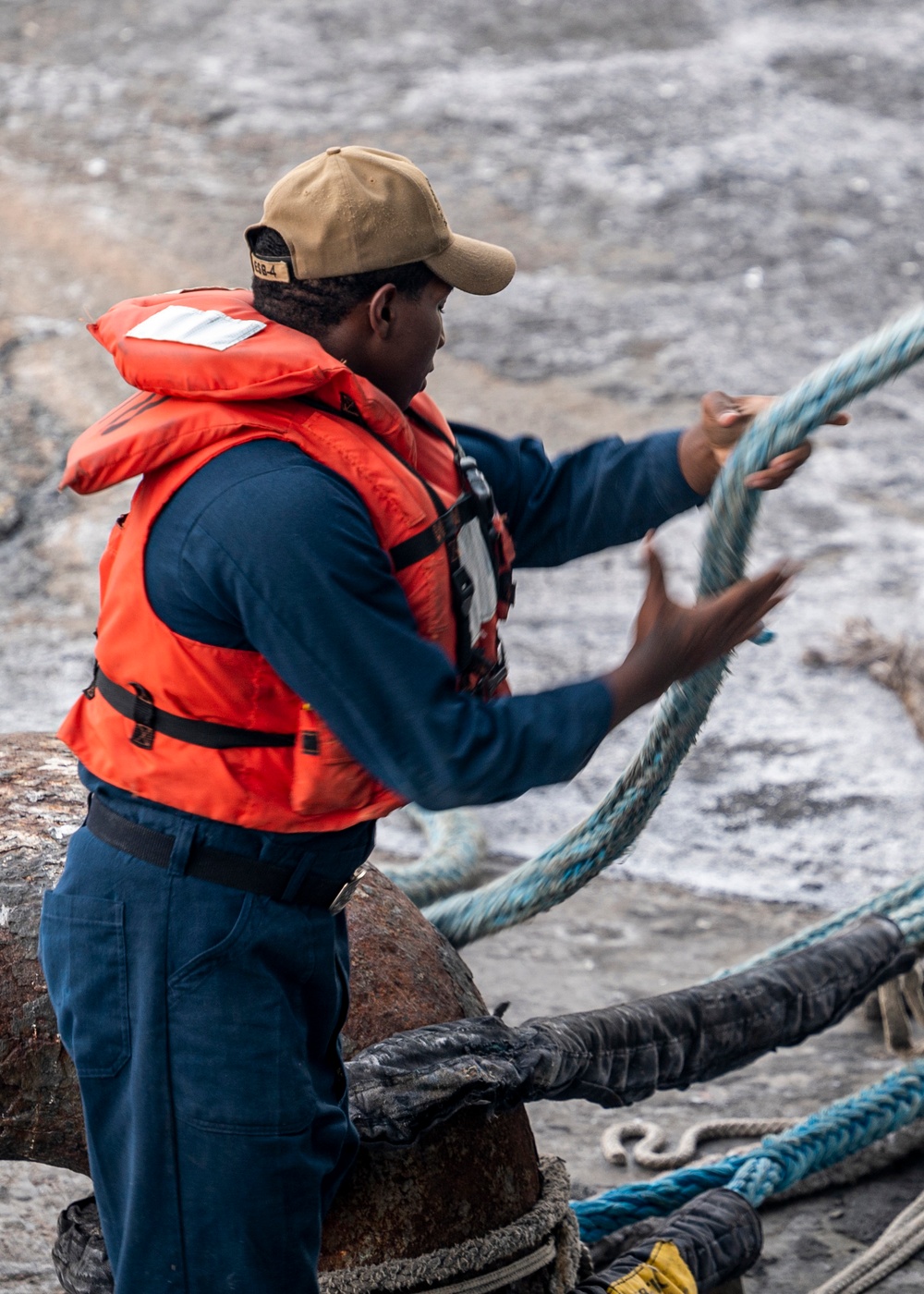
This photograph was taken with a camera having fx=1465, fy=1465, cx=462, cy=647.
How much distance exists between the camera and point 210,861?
1615mm

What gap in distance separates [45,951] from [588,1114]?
69.0 inches

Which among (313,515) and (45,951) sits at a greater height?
(313,515)

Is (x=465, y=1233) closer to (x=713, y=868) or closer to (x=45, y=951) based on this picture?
(x=45, y=951)

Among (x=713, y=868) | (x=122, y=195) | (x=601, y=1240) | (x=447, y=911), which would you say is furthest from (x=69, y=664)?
(x=122, y=195)

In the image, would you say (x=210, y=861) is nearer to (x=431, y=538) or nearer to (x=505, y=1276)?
(x=431, y=538)

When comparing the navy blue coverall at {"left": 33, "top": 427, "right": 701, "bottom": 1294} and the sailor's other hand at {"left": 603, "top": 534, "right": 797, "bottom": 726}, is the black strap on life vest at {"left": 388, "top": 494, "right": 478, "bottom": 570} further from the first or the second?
the sailor's other hand at {"left": 603, "top": 534, "right": 797, "bottom": 726}

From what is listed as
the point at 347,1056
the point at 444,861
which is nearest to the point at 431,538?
the point at 347,1056

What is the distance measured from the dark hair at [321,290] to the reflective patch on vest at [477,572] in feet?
0.90

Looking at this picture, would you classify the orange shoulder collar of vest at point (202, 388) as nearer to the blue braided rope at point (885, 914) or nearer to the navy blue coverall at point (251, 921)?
the navy blue coverall at point (251, 921)

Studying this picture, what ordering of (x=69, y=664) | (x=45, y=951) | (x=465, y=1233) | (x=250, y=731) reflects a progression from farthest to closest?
(x=69, y=664) → (x=465, y=1233) → (x=45, y=951) → (x=250, y=731)

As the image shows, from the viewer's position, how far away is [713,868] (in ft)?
13.3

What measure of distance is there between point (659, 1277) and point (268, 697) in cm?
115

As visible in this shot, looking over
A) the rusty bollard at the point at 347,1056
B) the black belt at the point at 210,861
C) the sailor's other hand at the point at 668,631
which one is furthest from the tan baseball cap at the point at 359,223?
the rusty bollard at the point at 347,1056

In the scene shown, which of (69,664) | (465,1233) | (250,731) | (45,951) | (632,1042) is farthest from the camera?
(69,664)
